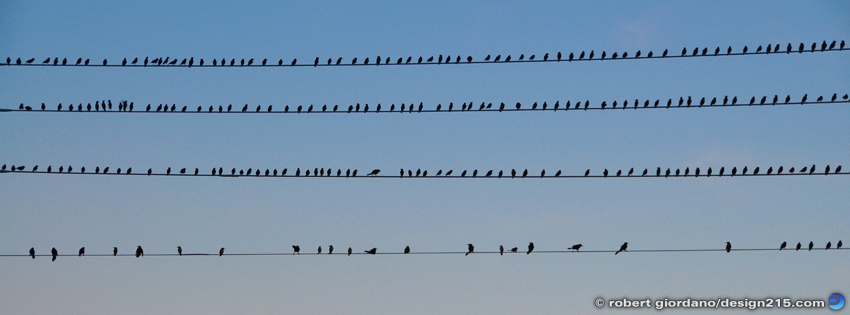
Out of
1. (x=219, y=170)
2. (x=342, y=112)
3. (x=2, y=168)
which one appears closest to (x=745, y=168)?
(x=342, y=112)

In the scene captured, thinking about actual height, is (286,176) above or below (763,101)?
below

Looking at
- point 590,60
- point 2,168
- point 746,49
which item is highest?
point 746,49

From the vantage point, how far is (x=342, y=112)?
113ft

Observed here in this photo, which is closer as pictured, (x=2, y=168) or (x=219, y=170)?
(x=2, y=168)

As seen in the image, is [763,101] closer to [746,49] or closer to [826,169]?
[746,49]

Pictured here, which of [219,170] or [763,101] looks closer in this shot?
[763,101]

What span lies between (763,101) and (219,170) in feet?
57.9

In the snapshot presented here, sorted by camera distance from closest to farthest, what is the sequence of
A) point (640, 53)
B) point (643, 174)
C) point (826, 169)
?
point (643, 174), point (640, 53), point (826, 169)

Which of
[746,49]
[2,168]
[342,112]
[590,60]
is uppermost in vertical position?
[746,49]

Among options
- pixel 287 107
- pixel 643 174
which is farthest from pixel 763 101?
pixel 287 107

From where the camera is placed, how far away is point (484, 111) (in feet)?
111

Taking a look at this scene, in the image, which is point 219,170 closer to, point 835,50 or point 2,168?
point 2,168

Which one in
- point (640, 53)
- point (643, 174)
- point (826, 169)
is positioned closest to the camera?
point (643, 174)

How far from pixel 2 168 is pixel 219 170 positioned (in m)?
6.81
